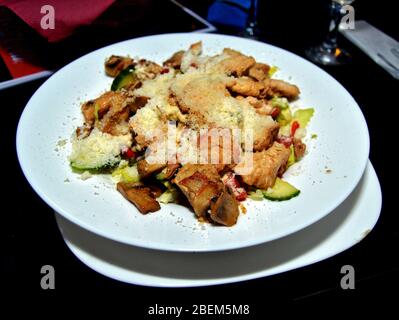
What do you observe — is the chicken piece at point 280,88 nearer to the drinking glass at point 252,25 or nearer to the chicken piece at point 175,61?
the chicken piece at point 175,61

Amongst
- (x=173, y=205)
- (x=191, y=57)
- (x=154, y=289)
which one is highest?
(x=191, y=57)

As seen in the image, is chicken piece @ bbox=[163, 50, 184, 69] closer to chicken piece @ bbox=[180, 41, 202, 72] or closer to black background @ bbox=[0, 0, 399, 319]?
chicken piece @ bbox=[180, 41, 202, 72]

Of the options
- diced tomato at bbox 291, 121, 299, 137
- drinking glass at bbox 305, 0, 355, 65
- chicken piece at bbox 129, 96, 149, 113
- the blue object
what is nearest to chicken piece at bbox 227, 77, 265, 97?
diced tomato at bbox 291, 121, 299, 137

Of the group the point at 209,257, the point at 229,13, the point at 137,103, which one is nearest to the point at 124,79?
the point at 137,103

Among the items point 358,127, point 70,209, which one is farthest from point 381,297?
point 70,209

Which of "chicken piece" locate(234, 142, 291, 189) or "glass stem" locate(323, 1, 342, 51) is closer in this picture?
"chicken piece" locate(234, 142, 291, 189)

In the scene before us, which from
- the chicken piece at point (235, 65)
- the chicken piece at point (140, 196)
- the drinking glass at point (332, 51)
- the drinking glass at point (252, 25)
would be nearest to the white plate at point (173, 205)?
the chicken piece at point (140, 196)

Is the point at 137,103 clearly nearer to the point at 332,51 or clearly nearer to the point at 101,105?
the point at 101,105
